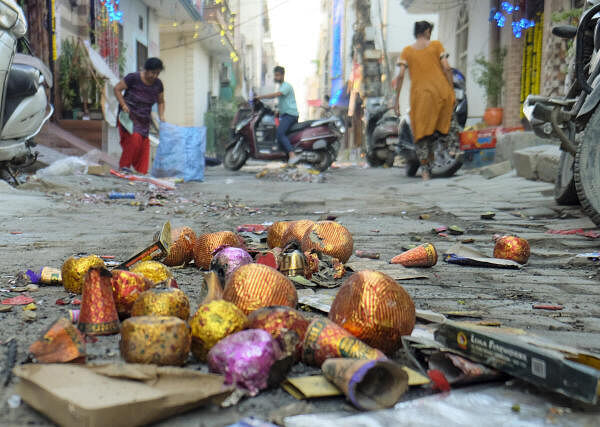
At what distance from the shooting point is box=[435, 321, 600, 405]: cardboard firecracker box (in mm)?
1047

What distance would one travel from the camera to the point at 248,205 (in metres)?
5.48

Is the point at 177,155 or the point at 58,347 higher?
the point at 177,155

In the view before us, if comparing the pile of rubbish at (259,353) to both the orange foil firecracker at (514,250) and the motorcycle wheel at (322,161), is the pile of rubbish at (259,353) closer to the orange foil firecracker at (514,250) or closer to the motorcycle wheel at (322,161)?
the orange foil firecracker at (514,250)

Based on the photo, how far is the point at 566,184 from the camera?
4270 millimetres

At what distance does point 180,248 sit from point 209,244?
5.5 inches

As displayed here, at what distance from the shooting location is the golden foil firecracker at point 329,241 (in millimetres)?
2373

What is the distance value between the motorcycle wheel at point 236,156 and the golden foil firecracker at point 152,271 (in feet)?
32.0

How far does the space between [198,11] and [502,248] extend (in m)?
16.3

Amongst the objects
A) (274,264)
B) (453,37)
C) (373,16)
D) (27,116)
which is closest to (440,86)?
(27,116)

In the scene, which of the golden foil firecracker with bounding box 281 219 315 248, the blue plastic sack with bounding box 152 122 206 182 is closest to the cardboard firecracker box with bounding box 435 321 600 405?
the golden foil firecracker with bounding box 281 219 315 248

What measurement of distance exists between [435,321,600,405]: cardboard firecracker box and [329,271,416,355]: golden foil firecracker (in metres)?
0.10

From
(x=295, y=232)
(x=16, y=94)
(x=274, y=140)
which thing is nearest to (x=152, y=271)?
(x=295, y=232)

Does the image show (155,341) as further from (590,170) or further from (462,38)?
(462,38)

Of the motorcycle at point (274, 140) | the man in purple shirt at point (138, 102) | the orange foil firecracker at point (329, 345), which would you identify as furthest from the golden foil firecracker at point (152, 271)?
the motorcycle at point (274, 140)
